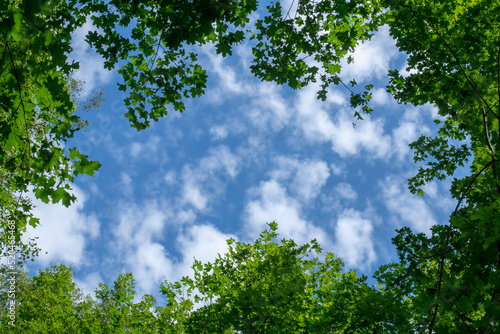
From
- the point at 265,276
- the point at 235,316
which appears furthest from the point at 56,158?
the point at 265,276

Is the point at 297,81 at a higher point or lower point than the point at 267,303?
higher

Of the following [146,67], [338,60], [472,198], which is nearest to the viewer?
[146,67]

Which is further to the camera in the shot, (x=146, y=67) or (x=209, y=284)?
(x=209, y=284)

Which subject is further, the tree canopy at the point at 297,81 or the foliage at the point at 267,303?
the foliage at the point at 267,303

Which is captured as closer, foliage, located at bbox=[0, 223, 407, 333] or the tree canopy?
the tree canopy

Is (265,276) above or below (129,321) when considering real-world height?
above

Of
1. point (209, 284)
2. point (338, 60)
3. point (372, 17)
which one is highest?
point (372, 17)

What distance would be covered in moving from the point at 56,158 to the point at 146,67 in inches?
103

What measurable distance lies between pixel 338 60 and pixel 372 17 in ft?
4.21

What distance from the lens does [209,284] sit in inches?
336

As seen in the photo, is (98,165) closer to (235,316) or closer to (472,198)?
(235,316)

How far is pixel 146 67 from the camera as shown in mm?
5527

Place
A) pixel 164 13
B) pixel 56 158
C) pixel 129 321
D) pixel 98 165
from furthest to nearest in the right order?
pixel 129 321 → pixel 164 13 → pixel 56 158 → pixel 98 165

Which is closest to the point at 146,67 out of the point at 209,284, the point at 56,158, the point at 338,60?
the point at 56,158
